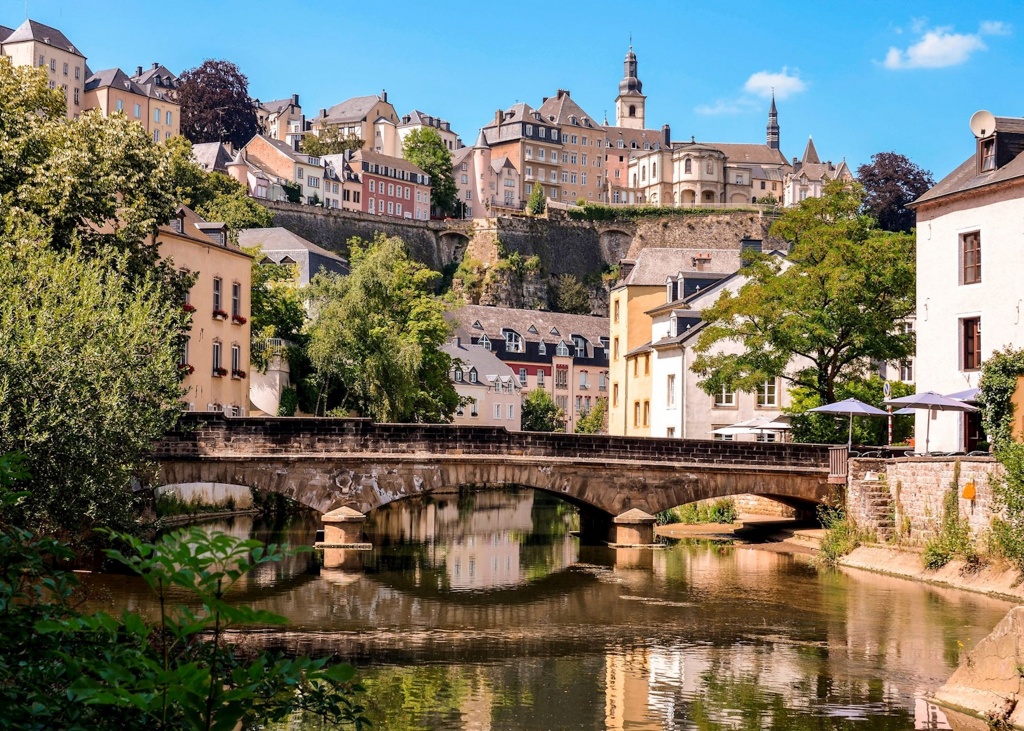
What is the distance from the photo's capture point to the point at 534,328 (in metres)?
97.1

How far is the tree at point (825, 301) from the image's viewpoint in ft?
128

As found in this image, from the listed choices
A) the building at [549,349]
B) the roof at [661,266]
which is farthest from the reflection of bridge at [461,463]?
the building at [549,349]

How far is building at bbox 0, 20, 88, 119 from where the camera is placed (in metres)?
106

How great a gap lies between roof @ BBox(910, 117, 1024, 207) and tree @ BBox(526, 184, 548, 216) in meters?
88.4

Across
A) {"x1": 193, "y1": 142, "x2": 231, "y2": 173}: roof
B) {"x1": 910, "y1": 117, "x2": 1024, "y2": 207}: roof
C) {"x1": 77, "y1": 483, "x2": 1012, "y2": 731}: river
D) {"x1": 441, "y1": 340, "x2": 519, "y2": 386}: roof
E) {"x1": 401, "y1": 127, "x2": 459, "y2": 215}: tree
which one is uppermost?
{"x1": 401, "y1": 127, "x2": 459, "y2": 215}: tree

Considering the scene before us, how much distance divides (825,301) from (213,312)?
19.4 meters

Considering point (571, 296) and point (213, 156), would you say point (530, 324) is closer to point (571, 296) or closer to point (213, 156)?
point (571, 296)

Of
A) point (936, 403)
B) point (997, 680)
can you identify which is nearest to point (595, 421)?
point (936, 403)

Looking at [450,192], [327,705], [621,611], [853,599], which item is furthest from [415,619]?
[450,192]

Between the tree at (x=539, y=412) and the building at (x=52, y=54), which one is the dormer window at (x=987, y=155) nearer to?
the tree at (x=539, y=412)

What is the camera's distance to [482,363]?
84.9 m

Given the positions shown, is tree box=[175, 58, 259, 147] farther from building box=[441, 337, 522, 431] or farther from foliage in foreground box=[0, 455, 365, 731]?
foliage in foreground box=[0, 455, 365, 731]

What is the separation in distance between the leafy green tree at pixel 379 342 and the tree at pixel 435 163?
77.4m

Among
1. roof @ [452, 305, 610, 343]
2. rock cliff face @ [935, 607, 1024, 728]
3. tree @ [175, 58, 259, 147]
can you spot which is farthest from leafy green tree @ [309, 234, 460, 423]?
tree @ [175, 58, 259, 147]
